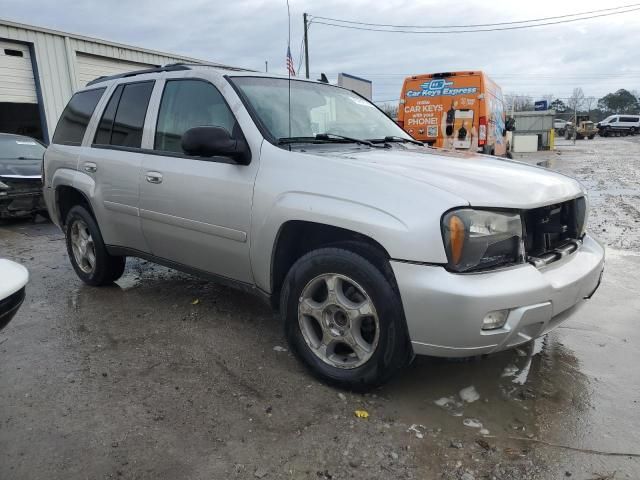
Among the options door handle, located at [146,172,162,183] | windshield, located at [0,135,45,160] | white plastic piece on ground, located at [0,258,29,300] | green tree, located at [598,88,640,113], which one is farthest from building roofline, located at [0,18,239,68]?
green tree, located at [598,88,640,113]

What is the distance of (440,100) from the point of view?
1098cm

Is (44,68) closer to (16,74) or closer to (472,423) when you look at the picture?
(16,74)

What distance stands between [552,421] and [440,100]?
934 cm

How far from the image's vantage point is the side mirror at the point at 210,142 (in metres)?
2.97

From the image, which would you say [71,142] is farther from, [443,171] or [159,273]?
[443,171]

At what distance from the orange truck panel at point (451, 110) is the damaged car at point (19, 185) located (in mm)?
7328

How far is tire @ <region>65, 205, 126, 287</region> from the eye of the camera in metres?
4.53

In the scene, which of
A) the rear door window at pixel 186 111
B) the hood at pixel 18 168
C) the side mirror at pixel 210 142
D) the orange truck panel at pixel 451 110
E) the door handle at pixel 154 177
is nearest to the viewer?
the side mirror at pixel 210 142

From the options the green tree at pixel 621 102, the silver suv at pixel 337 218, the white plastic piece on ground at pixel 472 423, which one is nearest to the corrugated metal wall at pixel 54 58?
the silver suv at pixel 337 218

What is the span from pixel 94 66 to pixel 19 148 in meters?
7.73

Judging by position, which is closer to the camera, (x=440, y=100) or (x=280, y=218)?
(x=280, y=218)

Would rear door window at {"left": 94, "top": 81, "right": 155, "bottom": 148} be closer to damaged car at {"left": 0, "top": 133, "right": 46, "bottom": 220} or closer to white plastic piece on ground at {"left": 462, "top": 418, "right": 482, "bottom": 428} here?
white plastic piece on ground at {"left": 462, "top": 418, "right": 482, "bottom": 428}

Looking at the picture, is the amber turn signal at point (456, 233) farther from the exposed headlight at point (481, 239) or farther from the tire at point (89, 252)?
the tire at point (89, 252)

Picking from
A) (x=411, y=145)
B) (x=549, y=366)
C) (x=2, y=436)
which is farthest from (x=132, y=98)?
(x=549, y=366)
